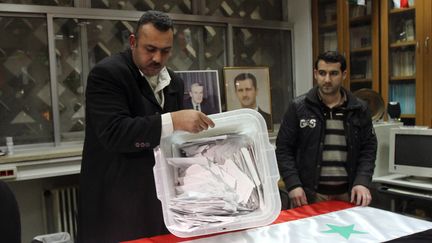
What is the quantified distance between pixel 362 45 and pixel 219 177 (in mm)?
2900

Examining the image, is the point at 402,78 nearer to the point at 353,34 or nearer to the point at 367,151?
the point at 353,34

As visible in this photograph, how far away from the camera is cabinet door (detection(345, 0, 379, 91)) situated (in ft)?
11.5

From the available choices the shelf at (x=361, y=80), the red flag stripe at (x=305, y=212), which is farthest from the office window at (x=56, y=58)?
the red flag stripe at (x=305, y=212)

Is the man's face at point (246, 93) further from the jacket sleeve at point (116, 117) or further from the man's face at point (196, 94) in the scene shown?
the jacket sleeve at point (116, 117)

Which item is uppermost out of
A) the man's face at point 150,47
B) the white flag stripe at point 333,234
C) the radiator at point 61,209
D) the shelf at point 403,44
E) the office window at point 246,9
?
the office window at point 246,9

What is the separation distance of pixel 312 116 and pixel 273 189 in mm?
1078

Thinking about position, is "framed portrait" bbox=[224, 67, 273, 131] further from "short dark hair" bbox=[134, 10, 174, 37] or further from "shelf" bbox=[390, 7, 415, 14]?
"short dark hair" bbox=[134, 10, 174, 37]

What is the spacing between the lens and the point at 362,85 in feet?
12.1

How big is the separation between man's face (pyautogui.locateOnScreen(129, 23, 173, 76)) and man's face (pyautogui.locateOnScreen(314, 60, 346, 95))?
3.66 feet

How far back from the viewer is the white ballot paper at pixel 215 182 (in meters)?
1.17

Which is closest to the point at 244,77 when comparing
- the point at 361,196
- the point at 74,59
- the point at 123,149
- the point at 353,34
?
the point at 353,34

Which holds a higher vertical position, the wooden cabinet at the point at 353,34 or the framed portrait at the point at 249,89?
the wooden cabinet at the point at 353,34

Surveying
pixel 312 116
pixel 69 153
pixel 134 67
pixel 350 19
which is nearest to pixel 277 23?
pixel 350 19

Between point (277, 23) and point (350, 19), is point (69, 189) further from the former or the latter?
point (350, 19)
